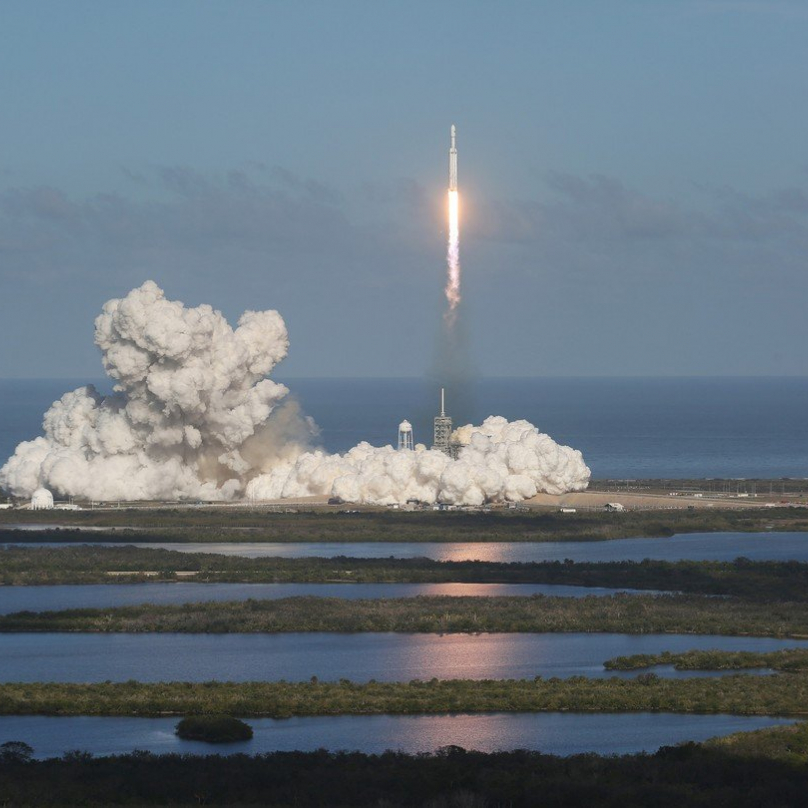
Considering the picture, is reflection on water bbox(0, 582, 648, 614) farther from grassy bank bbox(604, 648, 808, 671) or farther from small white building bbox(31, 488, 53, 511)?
small white building bbox(31, 488, 53, 511)

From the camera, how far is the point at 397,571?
71438 mm

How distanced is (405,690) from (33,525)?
4545 centimetres

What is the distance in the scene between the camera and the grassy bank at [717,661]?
5125 centimetres

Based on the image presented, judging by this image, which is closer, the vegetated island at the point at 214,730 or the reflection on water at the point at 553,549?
the vegetated island at the point at 214,730

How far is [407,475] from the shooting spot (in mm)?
95125

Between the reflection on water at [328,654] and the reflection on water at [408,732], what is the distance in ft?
17.1

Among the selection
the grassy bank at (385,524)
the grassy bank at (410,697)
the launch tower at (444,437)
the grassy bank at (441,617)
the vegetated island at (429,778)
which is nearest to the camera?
the vegetated island at (429,778)

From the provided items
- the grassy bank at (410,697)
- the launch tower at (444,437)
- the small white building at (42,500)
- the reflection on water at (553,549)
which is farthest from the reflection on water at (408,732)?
the launch tower at (444,437)

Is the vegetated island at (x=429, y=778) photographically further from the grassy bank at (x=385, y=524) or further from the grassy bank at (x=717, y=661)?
the grassy bank at (x=385, y=524)

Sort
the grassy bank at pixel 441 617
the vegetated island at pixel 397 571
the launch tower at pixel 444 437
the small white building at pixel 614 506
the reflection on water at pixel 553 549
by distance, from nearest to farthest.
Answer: the grassy bank at pixel 441 617, the vegetated island at pixel 397 571, the reflection on water at pixel 553 549, the small white building at pixel 614 506, the launch tower at pixel 444 437

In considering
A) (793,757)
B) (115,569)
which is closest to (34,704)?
(793,757)

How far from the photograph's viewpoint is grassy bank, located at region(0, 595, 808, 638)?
193 ft

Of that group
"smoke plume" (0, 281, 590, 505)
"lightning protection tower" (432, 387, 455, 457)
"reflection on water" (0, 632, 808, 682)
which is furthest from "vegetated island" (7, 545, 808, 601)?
"lightning protection tower" (432, 387, 455, 457)

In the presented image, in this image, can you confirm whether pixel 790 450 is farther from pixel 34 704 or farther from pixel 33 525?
pixel 34 704
